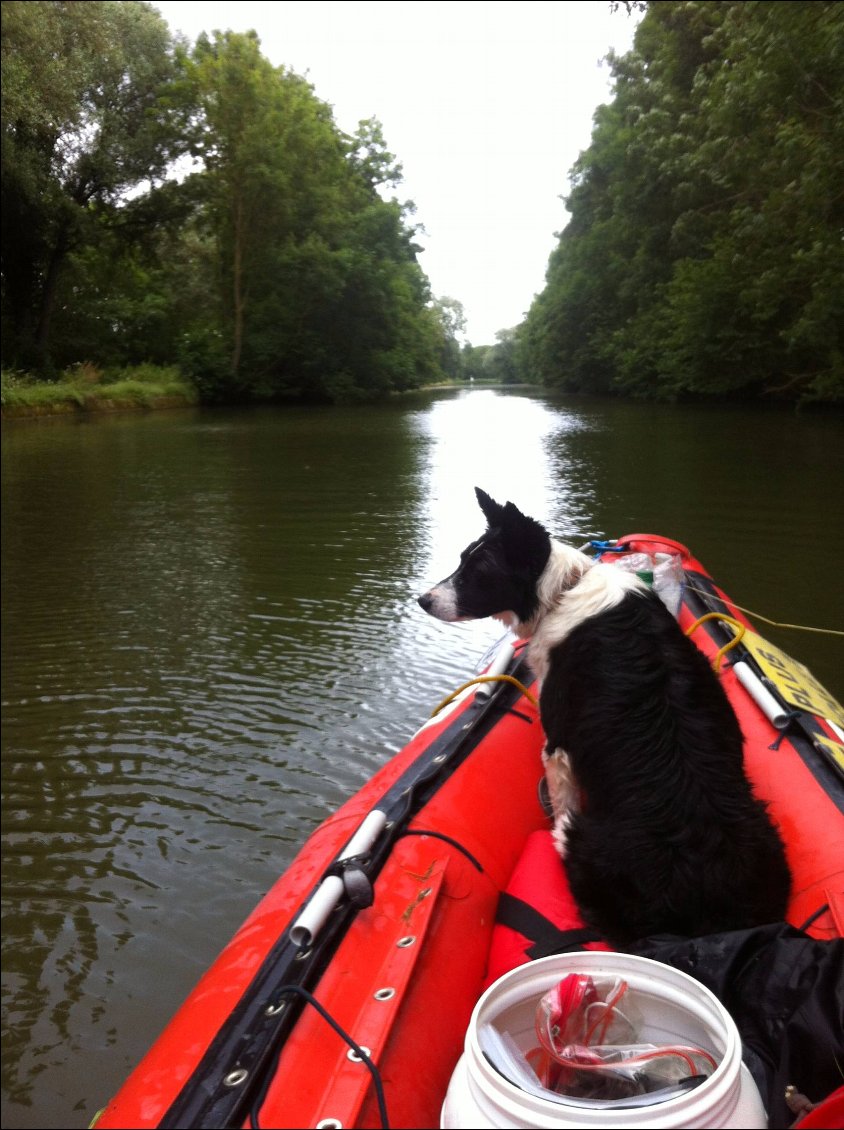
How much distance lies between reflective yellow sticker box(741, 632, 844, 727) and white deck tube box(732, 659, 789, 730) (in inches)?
2.4

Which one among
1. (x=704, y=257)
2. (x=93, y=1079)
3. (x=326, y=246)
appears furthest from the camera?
(x=326, y=246)

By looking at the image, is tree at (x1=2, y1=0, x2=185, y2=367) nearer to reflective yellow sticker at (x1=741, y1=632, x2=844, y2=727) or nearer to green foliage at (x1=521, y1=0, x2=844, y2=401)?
reflective yellow sticker at (x1=741, y1=632, x2=844, y2=727)

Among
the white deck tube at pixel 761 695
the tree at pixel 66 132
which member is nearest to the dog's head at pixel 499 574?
the white deck tube at pixel 761 695

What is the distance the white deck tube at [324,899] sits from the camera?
76.2 inches

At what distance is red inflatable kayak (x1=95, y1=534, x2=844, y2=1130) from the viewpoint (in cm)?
158

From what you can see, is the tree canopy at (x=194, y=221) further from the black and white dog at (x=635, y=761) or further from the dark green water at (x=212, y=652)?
the black and white dog at (x=635, y=761)

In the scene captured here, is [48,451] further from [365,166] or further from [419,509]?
[365,166]

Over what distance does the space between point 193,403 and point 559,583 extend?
1319 inches

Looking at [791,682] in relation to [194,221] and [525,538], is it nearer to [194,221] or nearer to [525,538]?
[525,538]

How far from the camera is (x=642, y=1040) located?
162 centimetres

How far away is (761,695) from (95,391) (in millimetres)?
26950

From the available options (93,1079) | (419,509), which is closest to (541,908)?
(93,1079)

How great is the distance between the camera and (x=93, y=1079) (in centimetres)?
278

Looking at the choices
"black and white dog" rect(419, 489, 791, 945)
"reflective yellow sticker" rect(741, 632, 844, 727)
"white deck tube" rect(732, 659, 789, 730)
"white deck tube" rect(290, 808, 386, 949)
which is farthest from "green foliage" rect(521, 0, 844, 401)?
"white deck tube" rect(290, 808, 386, 949)
